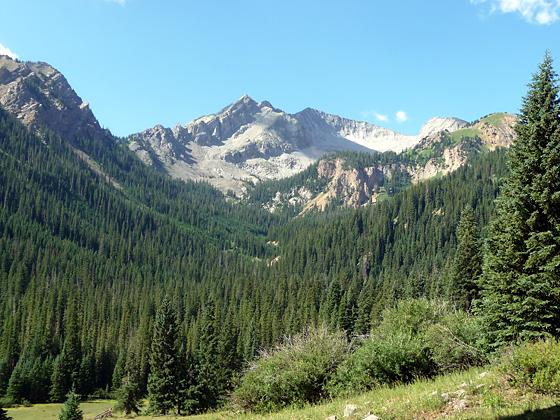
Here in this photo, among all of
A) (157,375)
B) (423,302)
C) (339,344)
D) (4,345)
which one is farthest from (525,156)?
(4,345)

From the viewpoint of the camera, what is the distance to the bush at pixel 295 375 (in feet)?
113

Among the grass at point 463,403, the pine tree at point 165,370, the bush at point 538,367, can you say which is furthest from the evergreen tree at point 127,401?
the bush at point 538,367

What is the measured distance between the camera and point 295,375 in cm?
3419

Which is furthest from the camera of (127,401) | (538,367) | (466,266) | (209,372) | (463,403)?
(127,401)

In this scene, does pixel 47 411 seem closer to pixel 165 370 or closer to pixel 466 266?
pixel 165 370

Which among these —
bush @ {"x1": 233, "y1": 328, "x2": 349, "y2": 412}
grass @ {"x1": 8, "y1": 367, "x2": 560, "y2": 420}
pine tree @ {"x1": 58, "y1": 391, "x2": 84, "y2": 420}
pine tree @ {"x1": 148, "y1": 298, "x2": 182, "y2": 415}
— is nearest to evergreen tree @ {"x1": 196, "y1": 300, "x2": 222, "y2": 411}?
pine tree @ {"x1": 148, "y1": 298, "x2": 182, "y2": 415}

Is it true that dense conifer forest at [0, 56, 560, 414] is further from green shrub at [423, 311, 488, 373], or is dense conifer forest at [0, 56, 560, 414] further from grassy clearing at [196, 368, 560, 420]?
grassy clearing at [196, 368, 560, 420]

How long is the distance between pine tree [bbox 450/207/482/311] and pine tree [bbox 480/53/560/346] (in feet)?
111

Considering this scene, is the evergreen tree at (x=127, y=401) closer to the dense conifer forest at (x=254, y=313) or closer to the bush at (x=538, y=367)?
the dense conifer forest at (x=254, y=313)

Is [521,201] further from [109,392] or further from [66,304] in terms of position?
[66,304]

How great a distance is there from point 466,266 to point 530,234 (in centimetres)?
3680

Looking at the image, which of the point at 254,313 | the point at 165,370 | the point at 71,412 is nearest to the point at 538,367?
the point at 71,412

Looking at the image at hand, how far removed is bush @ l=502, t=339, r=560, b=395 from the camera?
14430mm

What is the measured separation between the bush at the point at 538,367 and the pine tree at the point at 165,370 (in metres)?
61.3
